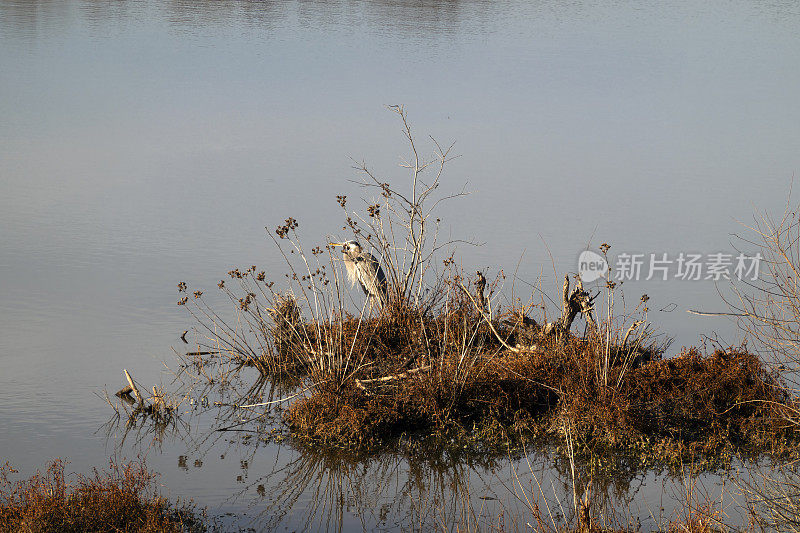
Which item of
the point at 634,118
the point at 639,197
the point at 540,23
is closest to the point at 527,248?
the point at 639,197

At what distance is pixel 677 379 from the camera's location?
673 cm

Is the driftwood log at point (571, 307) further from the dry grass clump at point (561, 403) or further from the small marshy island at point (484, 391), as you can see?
the dry grass clump at point (561, 403)

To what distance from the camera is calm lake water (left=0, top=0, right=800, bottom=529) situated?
20.0 feet

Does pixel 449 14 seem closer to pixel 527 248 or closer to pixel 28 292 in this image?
pixel 527 248

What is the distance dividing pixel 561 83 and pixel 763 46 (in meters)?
7.21

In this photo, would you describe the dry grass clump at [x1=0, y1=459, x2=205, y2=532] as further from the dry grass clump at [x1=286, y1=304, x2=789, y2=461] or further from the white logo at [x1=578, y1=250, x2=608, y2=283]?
the white logo at [x1=578, y1=250, x2=608, y2=283]

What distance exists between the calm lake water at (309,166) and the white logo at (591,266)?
0.74ft

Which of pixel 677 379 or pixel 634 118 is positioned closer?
pixel 677 379


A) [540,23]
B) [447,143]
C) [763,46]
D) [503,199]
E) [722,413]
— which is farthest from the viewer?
[540,23]

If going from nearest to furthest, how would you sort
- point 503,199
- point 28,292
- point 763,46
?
point 28,292, point 503,199, point 763,46

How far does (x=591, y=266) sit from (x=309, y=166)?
16.9ft

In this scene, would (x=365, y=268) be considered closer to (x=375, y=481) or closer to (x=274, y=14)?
(x=375, y=481)

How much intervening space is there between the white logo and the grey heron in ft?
7.37

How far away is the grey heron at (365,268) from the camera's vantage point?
26.4 ft
